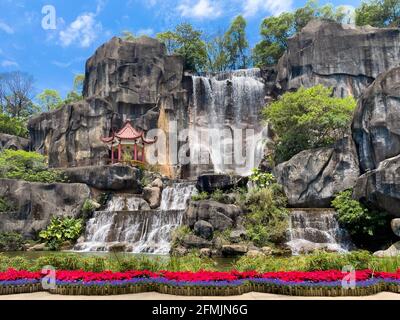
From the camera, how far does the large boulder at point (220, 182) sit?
24.8m

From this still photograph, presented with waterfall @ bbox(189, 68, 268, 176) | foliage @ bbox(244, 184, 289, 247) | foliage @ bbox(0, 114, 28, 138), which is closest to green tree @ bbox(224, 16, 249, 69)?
waterfall @ bbox(189, 68, 268, 176)

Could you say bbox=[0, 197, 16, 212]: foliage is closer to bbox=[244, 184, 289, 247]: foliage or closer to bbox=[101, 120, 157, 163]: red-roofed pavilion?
bbox=[101, 120, 157, 163]: red-roofed pavilion

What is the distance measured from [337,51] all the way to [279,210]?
19.7 metres

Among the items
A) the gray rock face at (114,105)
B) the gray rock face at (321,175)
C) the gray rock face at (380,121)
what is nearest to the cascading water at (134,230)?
the gray rock face at (321,175)

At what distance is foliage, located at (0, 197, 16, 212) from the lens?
24.1 m

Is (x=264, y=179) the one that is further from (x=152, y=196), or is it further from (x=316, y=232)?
(x=152, y=196)

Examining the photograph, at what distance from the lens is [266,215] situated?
21.3 metres

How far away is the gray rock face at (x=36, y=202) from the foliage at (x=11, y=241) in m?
1.02

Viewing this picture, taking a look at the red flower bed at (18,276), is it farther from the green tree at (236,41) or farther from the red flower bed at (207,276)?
the green tree at (236,41)

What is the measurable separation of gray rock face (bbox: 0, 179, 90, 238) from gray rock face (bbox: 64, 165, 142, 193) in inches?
69.5

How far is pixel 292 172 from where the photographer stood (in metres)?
24.0

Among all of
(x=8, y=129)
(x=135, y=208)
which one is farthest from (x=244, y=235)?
(x=8, y=129)

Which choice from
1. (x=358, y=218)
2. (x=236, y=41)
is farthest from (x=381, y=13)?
(x=358, y=218)

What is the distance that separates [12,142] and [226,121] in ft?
69.9
